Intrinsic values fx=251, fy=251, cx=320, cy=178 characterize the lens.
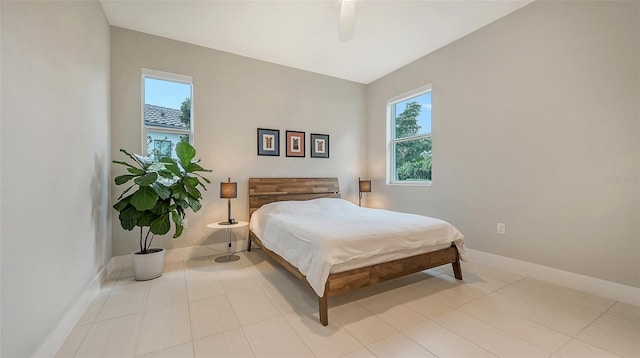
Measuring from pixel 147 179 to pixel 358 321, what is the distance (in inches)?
90.5

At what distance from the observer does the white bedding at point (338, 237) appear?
1.93 m

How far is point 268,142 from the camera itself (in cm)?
393

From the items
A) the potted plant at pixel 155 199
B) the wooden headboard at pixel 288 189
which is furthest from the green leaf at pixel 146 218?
the wooden headboard at pixel 288 189

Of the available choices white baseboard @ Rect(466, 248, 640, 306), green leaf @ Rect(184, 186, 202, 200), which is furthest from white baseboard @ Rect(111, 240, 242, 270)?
white baseboard @ Rect(466, 248, 640, 306)

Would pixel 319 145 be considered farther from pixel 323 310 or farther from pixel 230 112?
pixel 323 310

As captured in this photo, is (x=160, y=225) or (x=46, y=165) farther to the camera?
(x=160, y=225)

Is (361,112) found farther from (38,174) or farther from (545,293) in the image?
(38,174)

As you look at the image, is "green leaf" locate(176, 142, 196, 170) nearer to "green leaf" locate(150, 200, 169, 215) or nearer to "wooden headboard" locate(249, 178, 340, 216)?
"green leaf" locate(150, 200, 169, 215)

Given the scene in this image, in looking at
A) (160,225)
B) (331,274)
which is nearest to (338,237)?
(331,274)

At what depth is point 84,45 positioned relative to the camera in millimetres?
2121

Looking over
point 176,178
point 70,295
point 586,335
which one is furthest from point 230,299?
point 586,335

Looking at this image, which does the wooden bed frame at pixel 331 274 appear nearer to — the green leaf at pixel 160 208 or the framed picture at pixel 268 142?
the framed picture at pixel 268 142

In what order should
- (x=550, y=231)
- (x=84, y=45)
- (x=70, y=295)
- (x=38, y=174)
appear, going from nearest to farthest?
(x=38, y=174) → (x=70, y=295) → (x=84, y=45) → (x=550, y=231)

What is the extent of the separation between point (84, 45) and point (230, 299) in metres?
2.51
